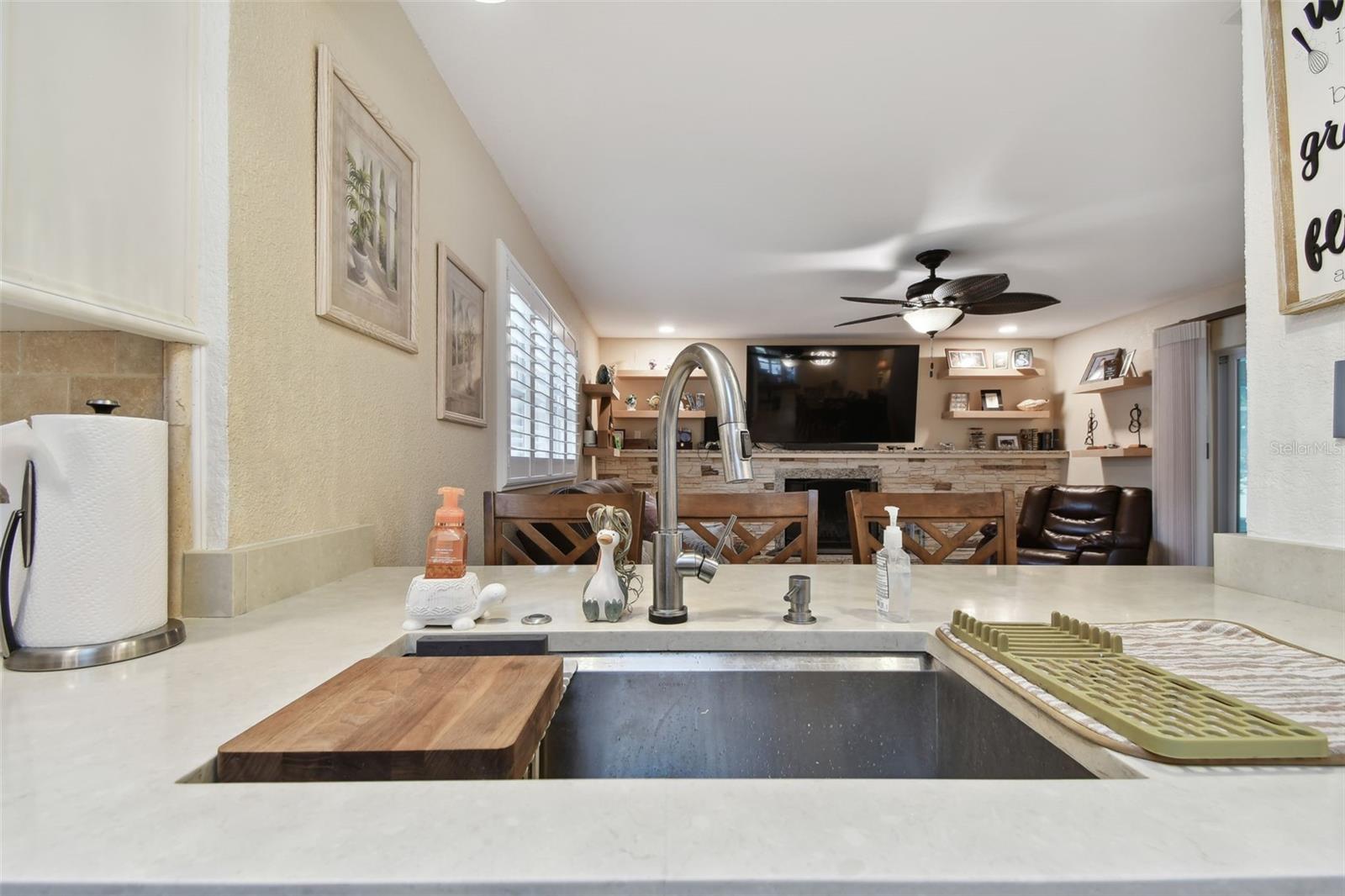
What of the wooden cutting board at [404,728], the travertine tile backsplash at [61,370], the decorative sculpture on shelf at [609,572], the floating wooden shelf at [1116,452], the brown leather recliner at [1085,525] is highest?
the travertine tile backsplash at [61,370]

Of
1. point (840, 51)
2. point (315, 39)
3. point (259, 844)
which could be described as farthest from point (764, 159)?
point (259, 844)

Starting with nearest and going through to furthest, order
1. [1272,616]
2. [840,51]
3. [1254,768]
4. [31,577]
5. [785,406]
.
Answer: [1254,768] → [31,577] → [1272,616] → [840,51] → [785,406]

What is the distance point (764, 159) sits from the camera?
272 centimetres

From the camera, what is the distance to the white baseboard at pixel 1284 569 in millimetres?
991

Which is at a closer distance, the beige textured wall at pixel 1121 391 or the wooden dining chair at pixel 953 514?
the wooden dining chair at pixel 953 514

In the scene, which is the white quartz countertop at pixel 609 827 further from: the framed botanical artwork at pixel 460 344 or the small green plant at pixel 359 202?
the framed botanical artwork at pixel 460 344

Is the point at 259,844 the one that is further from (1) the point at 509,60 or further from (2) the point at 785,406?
(2) the point at 785,406

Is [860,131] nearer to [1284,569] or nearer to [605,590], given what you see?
[1284,569]

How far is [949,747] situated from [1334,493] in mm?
782

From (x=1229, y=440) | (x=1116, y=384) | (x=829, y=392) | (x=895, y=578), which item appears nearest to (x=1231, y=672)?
(x=895, y=578)

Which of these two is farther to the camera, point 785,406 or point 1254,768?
point 785,406

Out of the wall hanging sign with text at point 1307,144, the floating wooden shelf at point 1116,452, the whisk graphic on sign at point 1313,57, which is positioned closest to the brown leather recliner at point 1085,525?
the floating wooden shelf at point 1116,452

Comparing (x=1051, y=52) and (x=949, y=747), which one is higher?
(x=1051, y=52)

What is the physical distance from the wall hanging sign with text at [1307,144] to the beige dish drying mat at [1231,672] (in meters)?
0.60
